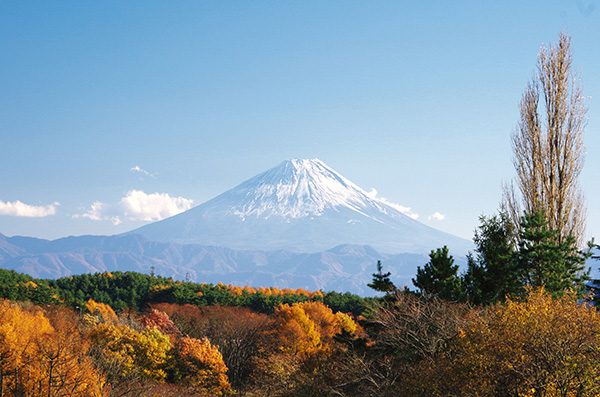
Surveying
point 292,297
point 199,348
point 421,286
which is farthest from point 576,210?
point 292,297

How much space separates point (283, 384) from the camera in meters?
38.8

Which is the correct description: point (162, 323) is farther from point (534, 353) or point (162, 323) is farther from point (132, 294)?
point (534, 353)

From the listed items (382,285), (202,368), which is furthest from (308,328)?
(382,285)

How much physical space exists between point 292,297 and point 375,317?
63.9 m

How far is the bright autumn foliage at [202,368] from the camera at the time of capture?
145 feet

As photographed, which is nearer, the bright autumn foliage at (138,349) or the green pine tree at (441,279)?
the green pine tree at (441,279)

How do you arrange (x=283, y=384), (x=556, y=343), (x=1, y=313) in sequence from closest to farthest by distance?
(x=556, y=343)
(x=283, y=384)
(x=1, y=313)

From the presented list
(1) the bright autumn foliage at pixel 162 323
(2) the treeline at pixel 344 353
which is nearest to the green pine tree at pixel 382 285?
(2) the treeline at pixel 344 353

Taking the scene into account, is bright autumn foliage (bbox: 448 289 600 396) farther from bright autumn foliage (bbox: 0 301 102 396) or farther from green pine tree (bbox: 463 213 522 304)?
bright autumn foliage (bbox: 0 301 102 396)

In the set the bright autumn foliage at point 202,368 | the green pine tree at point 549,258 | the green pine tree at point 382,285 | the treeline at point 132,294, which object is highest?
the green pine tree at point 549,258

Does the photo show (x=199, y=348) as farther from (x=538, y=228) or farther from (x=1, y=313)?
(x=538, y=228)

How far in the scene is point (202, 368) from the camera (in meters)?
45.4

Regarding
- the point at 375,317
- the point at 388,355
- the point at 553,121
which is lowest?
the point at 388,355

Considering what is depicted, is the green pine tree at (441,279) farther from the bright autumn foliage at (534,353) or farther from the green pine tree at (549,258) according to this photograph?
the bright autumn foliage at (534,353)
